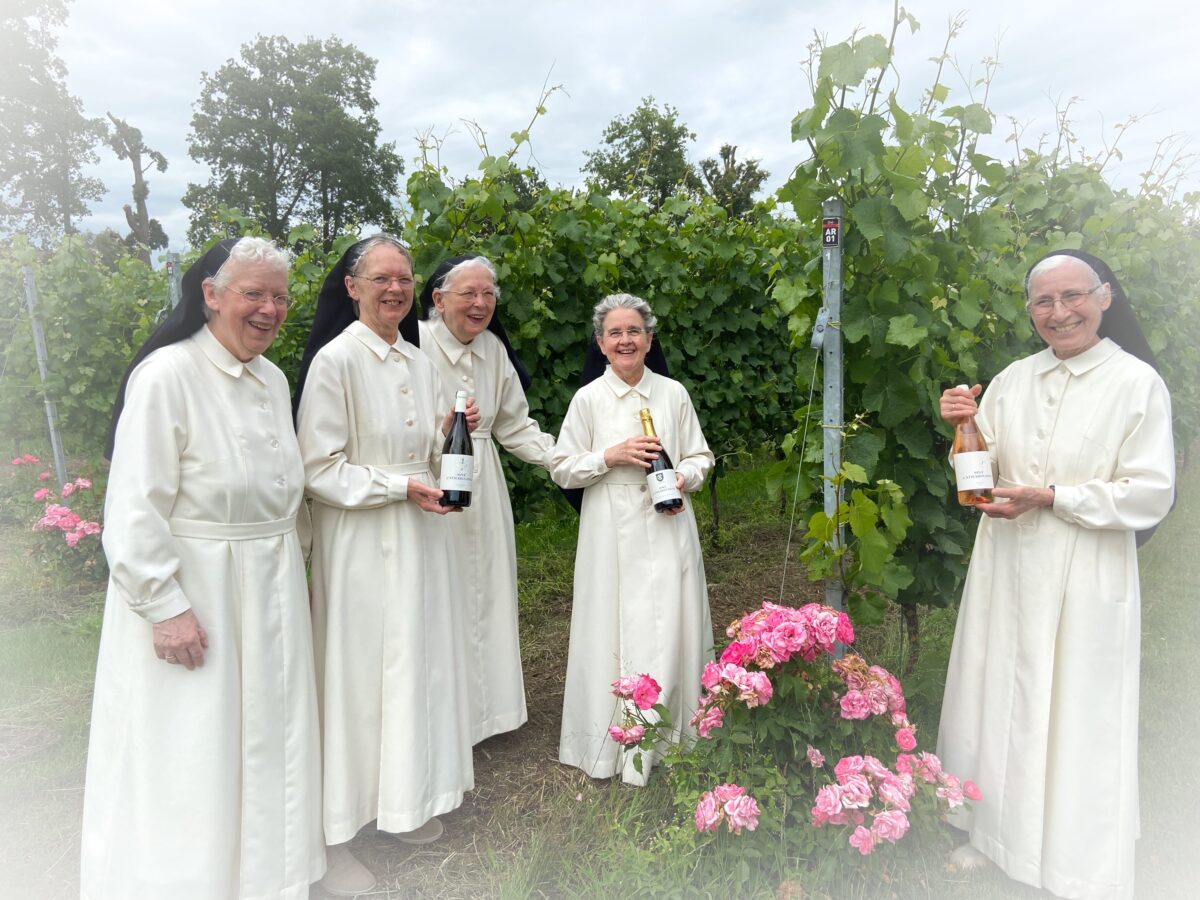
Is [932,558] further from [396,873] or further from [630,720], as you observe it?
[396,873]

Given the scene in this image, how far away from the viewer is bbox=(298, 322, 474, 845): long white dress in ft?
9.14

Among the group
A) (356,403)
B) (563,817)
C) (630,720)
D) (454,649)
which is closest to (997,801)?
(630,720)

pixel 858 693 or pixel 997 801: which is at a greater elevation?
pixel 858 693

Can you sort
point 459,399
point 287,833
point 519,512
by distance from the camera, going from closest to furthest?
point 287,833
point 459,399
point 519,512

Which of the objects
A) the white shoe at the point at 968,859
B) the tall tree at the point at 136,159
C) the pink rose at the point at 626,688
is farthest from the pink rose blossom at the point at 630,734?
the tall tree at the point at 136,159

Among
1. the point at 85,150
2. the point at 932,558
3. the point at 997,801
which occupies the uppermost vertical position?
the point at 85,150

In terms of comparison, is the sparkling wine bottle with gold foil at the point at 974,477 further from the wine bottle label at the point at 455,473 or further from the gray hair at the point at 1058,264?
the wine bottle label at the point at 455,473

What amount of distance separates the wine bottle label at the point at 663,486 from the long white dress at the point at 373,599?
0.91 m

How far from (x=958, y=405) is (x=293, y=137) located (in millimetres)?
32329

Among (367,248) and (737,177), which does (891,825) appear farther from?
(737,177)

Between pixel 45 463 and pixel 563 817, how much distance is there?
413 inches

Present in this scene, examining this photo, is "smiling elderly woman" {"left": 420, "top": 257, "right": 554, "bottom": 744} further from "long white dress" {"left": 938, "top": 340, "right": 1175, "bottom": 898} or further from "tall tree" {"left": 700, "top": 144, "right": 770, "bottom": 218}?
"tall tree" {"left": 700, "top": 144, "right": 770, "bottom": 218}

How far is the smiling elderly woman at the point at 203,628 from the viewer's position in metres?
2.21

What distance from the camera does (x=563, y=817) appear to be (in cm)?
329
